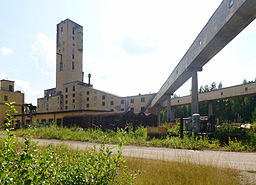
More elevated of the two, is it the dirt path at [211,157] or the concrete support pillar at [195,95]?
the concrete support pillar at [195,95]

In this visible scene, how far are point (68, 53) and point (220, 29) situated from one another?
1995 inches

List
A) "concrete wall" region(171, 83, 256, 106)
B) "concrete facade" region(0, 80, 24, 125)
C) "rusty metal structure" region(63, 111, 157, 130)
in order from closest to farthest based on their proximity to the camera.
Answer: "rusty metal structure" region(63, 111, 157, 130)
"concrete wall" region(171, 83, 256, 106)
"concrete facade" region(0, 80, 24, 125)

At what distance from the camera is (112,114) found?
22047 mm

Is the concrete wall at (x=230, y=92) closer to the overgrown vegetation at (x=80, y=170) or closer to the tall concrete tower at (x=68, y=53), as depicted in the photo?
the overgrown vegetation at (x=80, y=170)

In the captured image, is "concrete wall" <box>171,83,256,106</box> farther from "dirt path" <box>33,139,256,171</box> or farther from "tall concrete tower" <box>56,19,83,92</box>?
"tall concrete tower" <box>56,19,83,92</box>

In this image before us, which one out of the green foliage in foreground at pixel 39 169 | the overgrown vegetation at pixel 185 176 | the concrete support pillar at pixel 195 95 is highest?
the concrete support pillar at pixel 195 95

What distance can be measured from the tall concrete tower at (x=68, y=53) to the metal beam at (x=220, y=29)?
148ft

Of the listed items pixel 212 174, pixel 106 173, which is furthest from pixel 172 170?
pixel 106 173

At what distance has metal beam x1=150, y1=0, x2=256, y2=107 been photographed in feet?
29.8

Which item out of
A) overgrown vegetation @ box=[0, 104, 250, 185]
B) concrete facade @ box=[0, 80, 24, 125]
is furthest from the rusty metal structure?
concrete facade @ box=[0, 80, 24, 125]

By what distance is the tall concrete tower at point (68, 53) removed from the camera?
55875 millimetres

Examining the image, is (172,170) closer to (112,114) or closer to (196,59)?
(196,59)

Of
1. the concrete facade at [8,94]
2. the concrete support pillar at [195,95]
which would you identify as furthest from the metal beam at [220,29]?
the concrete facade at [8,94]

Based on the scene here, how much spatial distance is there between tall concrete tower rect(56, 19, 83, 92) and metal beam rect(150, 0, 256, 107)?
1773 inches
